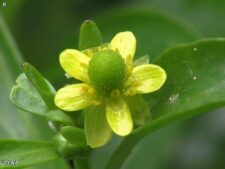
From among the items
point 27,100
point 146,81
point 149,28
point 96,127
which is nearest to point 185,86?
point 146,81

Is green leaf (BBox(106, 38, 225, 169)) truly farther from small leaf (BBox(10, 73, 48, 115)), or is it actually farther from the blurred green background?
the blurred green background

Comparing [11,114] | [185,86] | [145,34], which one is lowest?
[145,34]

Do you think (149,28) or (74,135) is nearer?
(74,135)

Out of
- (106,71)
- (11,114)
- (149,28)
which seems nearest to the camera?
(106,71)

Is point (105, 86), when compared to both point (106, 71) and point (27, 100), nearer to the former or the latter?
point (106, 71)

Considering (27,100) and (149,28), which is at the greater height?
(27,100)
